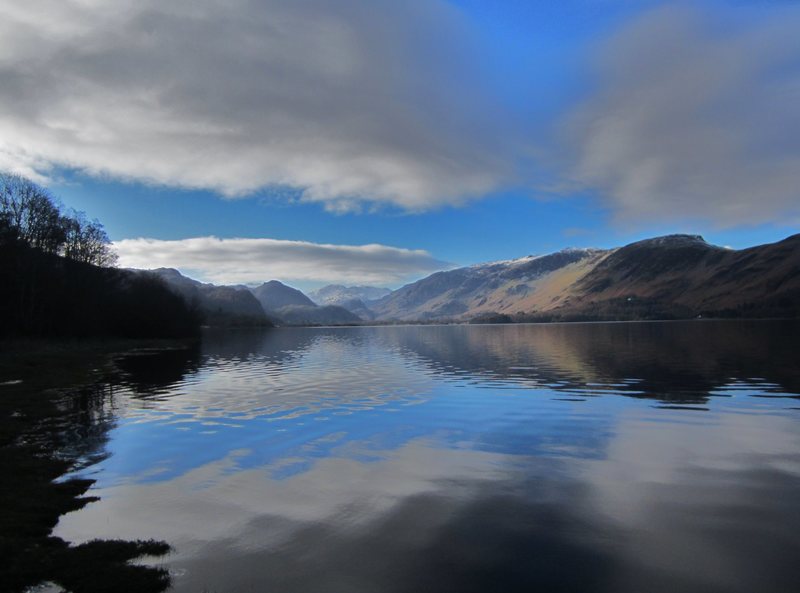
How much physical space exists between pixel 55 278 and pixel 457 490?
118 m

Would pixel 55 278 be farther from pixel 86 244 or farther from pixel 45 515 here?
pixel 45 515

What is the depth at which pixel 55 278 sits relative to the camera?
106 m

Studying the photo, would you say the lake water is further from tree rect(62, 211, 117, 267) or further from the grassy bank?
tree rect(62, 211, 117, 267)

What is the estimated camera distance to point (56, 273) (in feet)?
355

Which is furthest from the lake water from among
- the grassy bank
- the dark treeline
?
the dark treeline

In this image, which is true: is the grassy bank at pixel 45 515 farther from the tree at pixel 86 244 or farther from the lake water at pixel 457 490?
the tree at pixel 86 244

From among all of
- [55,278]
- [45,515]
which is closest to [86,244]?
[55,278]

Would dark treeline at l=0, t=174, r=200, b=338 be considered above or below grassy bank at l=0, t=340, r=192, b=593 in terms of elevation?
above

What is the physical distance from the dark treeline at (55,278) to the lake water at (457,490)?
66673mm

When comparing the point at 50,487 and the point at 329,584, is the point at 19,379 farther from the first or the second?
the point at 329,584

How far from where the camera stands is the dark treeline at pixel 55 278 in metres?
92.8

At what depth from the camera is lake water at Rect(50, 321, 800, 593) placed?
1386cm

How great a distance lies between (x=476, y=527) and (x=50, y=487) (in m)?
18.3

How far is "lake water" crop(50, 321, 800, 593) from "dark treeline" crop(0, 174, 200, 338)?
66.7 meters
